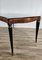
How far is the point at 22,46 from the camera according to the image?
77.1 inches

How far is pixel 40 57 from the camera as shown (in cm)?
171

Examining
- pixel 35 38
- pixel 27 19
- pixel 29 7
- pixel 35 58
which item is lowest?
pixel 35 58

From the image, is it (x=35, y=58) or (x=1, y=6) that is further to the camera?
(x=1, y=6)

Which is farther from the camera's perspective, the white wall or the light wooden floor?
the white wall

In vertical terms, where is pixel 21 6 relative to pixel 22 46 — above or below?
above

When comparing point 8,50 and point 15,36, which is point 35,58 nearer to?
point 8,50

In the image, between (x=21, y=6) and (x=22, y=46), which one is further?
(x=21, y=6)

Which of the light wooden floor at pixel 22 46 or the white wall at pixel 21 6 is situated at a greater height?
the white wall at pixel 21 6

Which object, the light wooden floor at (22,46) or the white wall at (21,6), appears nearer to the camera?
the light wooden floor at (22,46)

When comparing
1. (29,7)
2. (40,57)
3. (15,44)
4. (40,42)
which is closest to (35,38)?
(40,42)

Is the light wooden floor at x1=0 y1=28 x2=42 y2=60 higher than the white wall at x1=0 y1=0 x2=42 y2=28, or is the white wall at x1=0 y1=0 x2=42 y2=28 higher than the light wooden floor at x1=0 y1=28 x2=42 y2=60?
the white wall at x1=0 y1=0 x2=42 y2=28

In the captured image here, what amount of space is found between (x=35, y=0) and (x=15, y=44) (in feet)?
2.84

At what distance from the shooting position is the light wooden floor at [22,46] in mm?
1720

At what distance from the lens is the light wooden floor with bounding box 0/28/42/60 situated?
5.64ft
